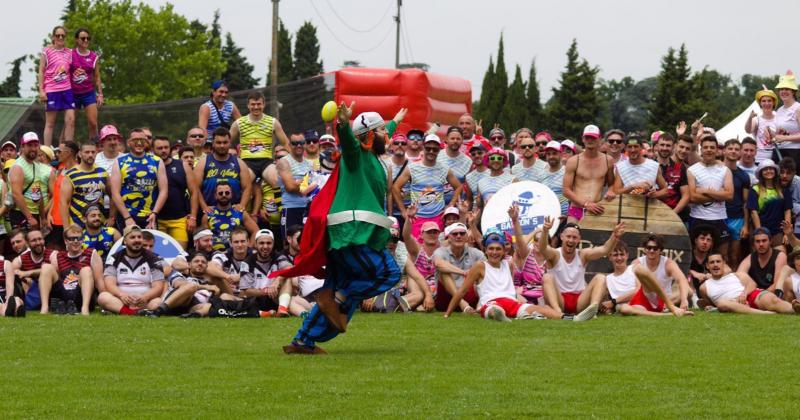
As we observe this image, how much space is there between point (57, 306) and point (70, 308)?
0.64 ft

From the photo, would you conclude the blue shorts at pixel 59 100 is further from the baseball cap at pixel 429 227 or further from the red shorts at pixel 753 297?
the red shorts at pixel 753 297

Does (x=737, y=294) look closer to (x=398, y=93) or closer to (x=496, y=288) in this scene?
(x=496, y=288)

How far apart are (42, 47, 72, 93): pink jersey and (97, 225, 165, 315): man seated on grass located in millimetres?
5040

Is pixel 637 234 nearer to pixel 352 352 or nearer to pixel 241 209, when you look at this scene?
pixel 241 209

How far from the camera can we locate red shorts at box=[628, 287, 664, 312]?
49.0ft

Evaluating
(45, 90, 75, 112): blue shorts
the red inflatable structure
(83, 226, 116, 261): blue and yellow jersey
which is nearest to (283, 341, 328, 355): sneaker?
(83, 226, 116, 261): blue and yellow jersey

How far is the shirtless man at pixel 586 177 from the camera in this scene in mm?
16359

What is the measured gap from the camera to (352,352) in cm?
1118

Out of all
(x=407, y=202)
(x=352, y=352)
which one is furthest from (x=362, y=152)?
(x=407, y=202)

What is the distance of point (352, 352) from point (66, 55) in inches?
394

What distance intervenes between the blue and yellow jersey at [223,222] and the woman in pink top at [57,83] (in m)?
4.41

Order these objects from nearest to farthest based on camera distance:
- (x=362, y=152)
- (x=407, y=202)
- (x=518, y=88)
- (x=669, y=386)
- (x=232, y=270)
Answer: (x=669, y=386) < (x=362, y=152) < (x=232, y=270) < (x=407, y=202) < (x=518, y=88)

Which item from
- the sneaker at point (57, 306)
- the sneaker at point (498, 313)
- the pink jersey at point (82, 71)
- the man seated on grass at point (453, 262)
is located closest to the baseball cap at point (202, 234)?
the sneaker at point (57, 306)

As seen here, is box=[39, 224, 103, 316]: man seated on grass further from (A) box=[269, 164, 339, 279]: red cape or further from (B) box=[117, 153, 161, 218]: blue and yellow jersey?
(A) box=[269, 164, 339, 279]: red cape
